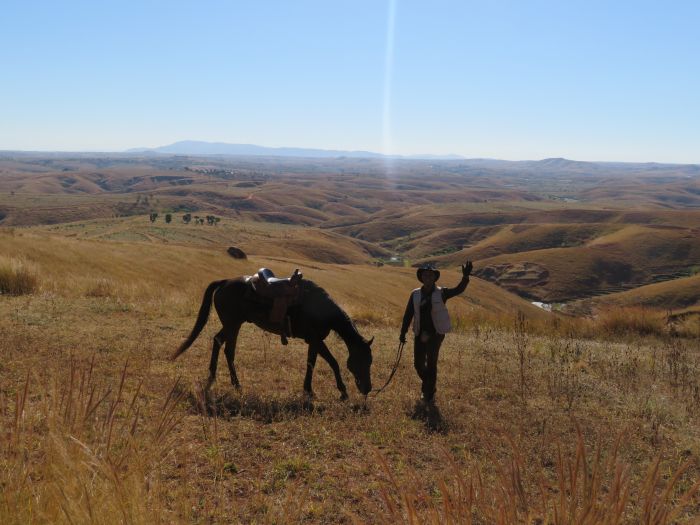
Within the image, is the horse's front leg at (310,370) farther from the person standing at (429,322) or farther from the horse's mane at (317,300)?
the person standing at (429,322)

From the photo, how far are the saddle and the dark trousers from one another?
2.04 meters

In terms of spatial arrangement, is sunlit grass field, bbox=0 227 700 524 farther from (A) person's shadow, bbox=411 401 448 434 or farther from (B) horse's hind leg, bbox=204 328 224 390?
(B) horse's hind leg, bbox=204 328 224 390

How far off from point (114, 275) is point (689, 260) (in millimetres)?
99440

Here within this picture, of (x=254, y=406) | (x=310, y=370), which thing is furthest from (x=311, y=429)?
(x=310, y=370)

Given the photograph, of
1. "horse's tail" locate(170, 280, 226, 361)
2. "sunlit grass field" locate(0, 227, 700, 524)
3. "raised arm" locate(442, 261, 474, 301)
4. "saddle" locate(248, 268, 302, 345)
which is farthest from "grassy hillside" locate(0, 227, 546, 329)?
"raised arm" locate(442, 261, 474, 301)

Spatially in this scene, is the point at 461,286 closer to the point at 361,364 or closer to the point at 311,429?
the point at 361,364

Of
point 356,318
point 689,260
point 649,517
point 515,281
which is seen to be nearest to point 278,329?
point 649,517

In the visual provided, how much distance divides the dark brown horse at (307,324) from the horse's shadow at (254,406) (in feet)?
1.52

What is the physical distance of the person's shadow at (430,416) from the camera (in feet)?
22.0

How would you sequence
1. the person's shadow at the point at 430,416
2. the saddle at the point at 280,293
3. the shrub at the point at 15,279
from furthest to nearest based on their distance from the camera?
the shrub at the point at 15,279, the saddle at the point at 280,293, the person's shadow at the point at 430,416

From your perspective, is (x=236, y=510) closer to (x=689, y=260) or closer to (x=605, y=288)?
(x=605, y=288)

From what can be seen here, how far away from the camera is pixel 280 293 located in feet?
24.9

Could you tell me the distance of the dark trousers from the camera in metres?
7.78

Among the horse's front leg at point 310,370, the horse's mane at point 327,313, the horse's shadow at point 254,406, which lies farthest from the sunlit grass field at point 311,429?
the horse's mane at point 327,313
